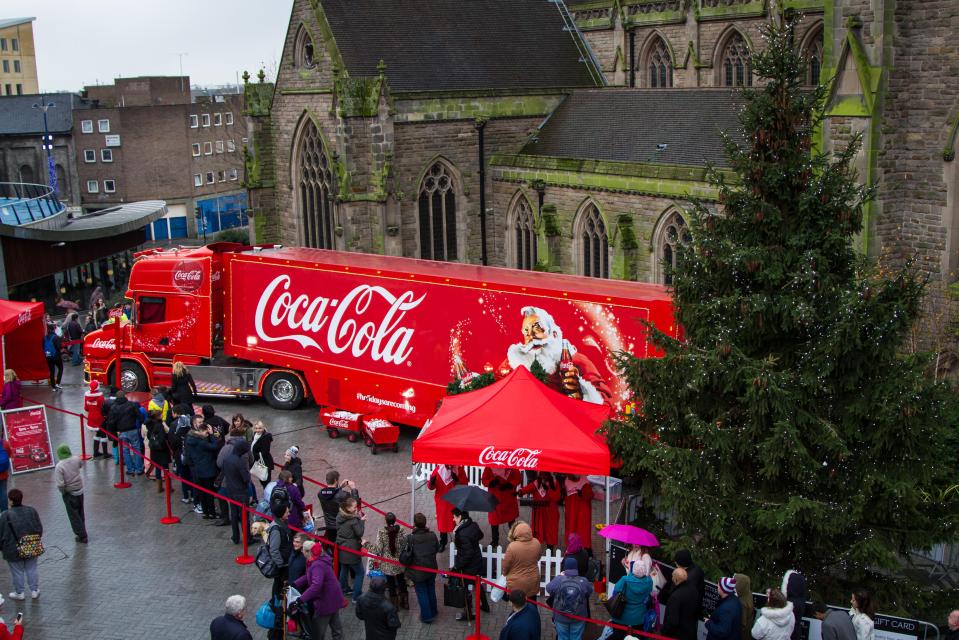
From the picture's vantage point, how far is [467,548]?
1346 cm

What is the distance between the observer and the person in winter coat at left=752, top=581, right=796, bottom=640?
10.9 meters

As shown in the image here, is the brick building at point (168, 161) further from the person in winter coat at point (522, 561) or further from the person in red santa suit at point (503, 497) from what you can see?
the person in winter coat at point (522, 561)

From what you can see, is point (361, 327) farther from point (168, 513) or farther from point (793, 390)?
point (793, 390)

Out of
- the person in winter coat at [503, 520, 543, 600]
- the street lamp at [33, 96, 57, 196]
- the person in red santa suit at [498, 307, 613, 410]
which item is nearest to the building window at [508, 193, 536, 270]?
the person in red santa suit at [498, 307, 613, 410]

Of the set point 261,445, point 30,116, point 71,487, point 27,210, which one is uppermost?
point 30,116

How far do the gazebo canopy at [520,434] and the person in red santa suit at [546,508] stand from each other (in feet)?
2.99

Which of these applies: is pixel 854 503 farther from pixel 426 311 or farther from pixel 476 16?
pixel 476 16

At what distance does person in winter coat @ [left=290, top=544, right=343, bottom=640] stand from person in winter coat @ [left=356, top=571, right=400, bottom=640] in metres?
0.69

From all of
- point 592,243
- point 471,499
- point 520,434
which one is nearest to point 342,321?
point 520,434

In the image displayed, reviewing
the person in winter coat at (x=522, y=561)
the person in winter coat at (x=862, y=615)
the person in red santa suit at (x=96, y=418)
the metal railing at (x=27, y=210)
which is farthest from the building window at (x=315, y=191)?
the person in winter coat at (x=862, y=615)

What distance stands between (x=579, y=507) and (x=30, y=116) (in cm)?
6430

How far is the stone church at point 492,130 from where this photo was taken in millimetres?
27453

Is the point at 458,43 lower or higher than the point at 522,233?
higher

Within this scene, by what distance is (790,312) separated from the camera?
476 inches
